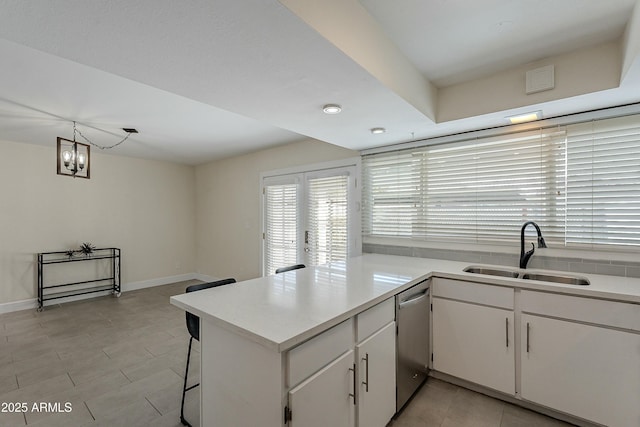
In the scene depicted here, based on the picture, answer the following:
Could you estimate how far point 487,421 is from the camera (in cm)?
190

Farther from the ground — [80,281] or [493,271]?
[493,271]

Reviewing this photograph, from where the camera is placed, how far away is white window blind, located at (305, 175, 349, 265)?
12.1 feet

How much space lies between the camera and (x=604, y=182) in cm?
215

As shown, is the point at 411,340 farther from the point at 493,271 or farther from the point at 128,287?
the point at 128,287

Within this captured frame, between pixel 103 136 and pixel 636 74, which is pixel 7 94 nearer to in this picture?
pixel 103 136

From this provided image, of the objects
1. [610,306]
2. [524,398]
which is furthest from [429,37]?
[524,398]

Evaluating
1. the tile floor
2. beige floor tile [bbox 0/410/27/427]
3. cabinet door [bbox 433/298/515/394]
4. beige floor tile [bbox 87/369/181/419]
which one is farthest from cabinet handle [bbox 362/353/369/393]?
beige floor tile [bbox 0/410/27/427]

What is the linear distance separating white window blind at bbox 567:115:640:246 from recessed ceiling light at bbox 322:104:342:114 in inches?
73.8

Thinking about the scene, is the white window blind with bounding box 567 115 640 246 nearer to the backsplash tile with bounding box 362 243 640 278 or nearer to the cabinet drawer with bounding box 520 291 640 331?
the backsplash tile with bounding box 362 243 640 278

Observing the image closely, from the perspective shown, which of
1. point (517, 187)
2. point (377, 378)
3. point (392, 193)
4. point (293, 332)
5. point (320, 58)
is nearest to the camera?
point (293, 332)

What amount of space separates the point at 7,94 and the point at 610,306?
190 inches

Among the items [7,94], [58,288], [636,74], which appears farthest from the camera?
[58,288]

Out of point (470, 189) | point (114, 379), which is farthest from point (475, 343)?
point (114, 379)

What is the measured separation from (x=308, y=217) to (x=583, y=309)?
3.00 meters
